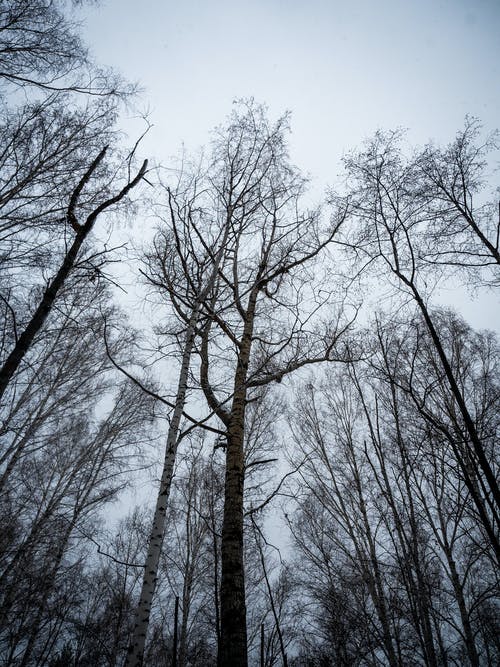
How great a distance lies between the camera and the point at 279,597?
1403 cm

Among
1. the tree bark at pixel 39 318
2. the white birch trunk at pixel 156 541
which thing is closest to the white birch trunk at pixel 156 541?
the white birch trunk at pixel 156 541

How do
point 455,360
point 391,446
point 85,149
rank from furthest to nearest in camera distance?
point 391,446 → point 455,360 → point 85,149

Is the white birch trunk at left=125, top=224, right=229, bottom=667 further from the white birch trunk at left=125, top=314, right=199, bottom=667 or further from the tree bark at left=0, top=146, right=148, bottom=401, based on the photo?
the tree bark at left=0, top=146, right=148, bottom=401

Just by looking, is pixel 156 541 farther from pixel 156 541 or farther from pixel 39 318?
pixel 39 318

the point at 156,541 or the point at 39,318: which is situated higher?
the point at 39,318

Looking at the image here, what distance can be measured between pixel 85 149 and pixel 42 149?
0.80 m

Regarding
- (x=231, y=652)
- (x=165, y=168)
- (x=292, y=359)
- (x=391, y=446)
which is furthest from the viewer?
(x=391, y=446)

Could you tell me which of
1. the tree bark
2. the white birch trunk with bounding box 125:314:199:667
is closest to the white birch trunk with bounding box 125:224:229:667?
the white birch trunk with bounding box 125:314:199:667

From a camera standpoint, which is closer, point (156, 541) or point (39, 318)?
point (39, 318)

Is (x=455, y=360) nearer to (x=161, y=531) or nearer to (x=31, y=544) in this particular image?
(x=161, y=531)

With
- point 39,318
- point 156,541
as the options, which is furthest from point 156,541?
point 39,318

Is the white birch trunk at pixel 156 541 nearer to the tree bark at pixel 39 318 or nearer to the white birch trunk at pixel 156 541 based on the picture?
the white birch trunk at pixel 156 541

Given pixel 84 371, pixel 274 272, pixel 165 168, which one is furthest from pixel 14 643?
pixel 165 168

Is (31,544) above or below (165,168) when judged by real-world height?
below
